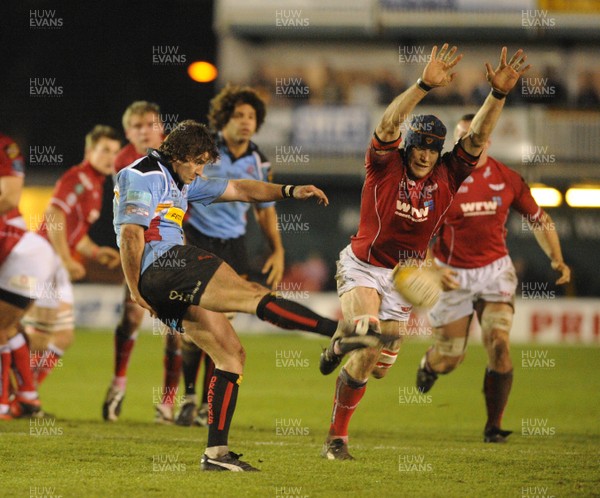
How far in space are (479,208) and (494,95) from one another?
6.71 ft

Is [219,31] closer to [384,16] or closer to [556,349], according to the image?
[384,16]

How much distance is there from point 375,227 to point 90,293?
49.5 feet

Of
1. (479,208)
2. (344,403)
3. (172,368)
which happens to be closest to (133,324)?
(172,368)

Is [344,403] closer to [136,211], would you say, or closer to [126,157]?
[136,211]

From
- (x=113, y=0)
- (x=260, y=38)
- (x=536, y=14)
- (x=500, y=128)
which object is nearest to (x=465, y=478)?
(x=500, y=128)

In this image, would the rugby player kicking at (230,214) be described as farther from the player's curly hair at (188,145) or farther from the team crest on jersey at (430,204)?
the player's curly hair at (188,145)

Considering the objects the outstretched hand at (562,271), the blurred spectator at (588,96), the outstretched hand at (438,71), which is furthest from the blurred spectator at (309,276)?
the outstretched hand at (438,71)

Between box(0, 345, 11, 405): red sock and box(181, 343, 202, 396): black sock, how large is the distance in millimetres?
1531

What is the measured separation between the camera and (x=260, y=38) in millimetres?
30500

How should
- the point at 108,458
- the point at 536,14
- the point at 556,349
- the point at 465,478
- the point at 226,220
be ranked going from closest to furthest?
1. the point at 465,478
2. the point at 108,458
3. the point at 226,220
4. the point at 556,349
5. the point at 536,14

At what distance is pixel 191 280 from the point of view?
636cm

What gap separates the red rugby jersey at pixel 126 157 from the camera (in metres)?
9.86

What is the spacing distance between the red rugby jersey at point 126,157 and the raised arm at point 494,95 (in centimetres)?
352

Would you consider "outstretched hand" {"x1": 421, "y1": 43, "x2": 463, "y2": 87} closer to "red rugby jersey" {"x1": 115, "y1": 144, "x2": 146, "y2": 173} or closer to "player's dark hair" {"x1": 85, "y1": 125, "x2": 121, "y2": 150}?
"red rugby jersey" {"x1": 115, "y1": 144, "x2": 146, "y2": 173}
